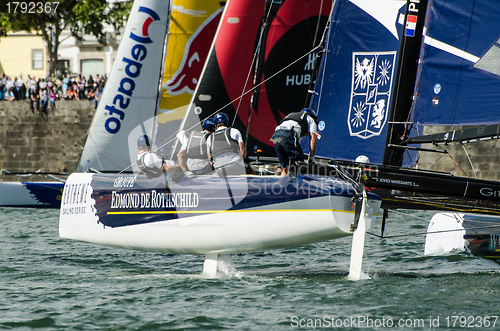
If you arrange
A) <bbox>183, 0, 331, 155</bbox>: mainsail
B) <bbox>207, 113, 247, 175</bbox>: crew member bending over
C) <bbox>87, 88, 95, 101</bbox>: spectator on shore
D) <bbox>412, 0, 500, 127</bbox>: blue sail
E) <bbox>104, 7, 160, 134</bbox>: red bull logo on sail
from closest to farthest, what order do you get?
<bbox>207, 113, 247, 175</bbox>: crew member bending over, <bbox>412, 0, 500, 127</bbox>: blue sail, <bbox>183, 0, 331, 155</bbox>: mainsail, <bbox>104, 7, 160, 134</bbox>: red bull logo on sail, <bbox>87, 88, 95, 101</bbox>: spectator on shore

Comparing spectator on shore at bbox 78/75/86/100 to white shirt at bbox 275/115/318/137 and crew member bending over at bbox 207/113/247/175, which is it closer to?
crew member bending over at bbox 207/113/247/175

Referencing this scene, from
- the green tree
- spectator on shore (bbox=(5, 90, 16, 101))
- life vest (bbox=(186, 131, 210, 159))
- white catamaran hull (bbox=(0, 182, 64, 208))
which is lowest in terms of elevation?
white catamaran hull (bbox=(0, 182, 64, 208))

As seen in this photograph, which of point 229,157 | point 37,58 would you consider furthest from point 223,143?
point 37,58

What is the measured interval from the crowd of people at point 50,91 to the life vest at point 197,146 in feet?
50.4

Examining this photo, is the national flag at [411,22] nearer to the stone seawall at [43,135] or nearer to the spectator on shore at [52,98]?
the stone seawall at [43,135]

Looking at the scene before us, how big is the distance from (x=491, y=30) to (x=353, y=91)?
2.33m

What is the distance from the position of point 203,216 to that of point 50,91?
58.0 ft

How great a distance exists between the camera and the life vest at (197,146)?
7.36m

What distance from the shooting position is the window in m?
32.5

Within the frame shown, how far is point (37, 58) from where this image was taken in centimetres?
3259

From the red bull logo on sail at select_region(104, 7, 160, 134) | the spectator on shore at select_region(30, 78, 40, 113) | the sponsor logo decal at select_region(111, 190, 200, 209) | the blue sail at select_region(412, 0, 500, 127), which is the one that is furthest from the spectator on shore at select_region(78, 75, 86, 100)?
the blue sail at select_region(412, 0, 500, 127)

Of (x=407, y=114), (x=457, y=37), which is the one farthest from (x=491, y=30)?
(x=407, y=114)

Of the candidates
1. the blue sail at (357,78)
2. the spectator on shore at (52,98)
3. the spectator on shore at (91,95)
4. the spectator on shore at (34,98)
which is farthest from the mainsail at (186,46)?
the spectator on shore at (34,98)

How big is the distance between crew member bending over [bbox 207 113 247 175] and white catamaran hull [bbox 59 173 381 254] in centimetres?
33
